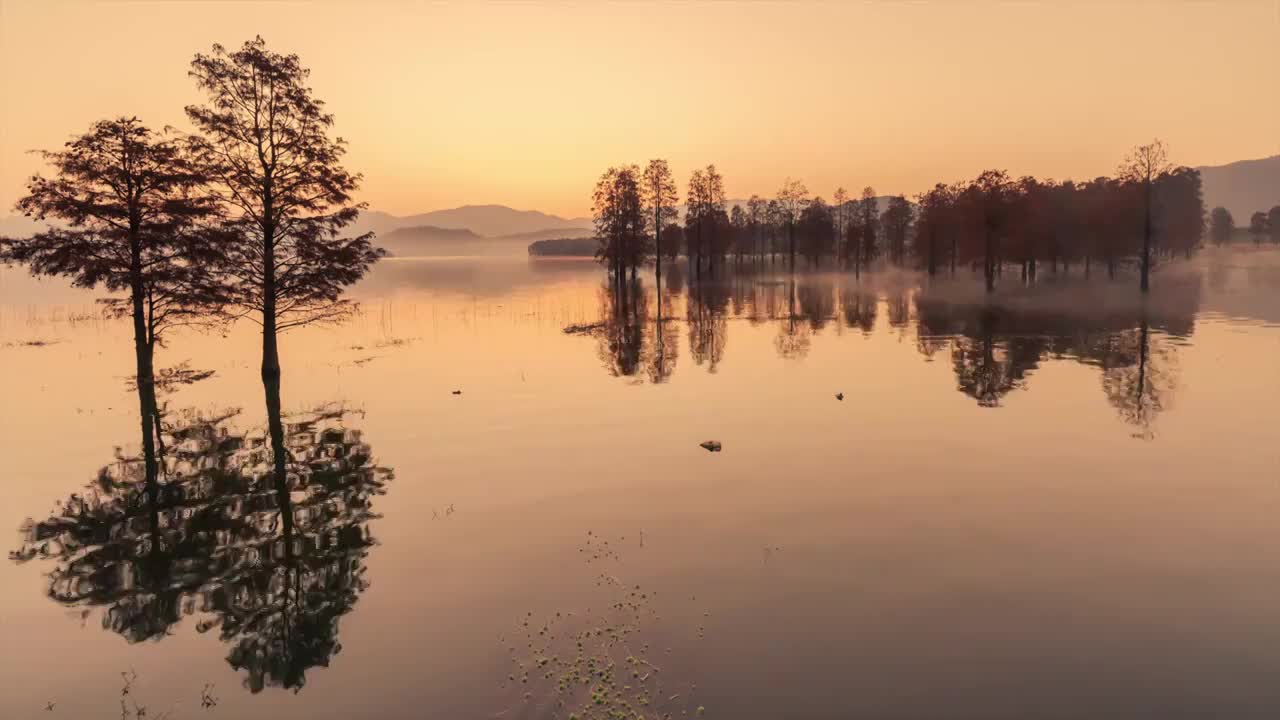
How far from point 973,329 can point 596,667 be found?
46569mm

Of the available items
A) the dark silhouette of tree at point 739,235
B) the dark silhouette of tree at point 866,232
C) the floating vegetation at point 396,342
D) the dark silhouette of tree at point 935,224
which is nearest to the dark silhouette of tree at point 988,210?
the dark silhouette of tree at point 935,224

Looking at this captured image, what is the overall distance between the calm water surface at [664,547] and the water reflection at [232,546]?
8 centimetres

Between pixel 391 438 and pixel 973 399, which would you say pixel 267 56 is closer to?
pixel 391 438

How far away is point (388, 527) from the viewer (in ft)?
50.0

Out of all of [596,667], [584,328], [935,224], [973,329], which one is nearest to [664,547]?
[596,667]

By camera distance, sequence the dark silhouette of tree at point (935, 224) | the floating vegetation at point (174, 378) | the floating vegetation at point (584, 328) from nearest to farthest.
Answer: the floating vegetation at point (174, 378)
the floating vegetation at point (584, 328)
the dark silhouette of tree at point (935, 224)

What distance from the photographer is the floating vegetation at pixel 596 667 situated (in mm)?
8852

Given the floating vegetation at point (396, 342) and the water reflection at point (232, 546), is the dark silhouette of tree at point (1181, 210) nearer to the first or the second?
the floating vegetation at point (396, 342)

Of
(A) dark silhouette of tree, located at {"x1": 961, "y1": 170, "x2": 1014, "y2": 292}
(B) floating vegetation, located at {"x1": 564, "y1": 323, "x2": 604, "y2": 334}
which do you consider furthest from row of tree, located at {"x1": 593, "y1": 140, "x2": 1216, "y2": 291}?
(B) floating vegetation, located at {"x1": 564, "y1": 323, "x2": 604, "y2": 334}

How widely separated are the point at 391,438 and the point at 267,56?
2117cm

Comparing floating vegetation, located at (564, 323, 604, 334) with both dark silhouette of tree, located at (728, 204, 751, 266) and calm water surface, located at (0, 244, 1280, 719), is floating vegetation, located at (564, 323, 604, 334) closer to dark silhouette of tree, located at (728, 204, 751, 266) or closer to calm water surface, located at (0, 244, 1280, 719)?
calm water surface, located at (0, 244, 1280, 719)

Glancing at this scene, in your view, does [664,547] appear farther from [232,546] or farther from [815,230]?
[815,230]

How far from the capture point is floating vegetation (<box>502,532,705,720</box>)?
29.0ft

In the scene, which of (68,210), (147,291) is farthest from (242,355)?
(68,210)
